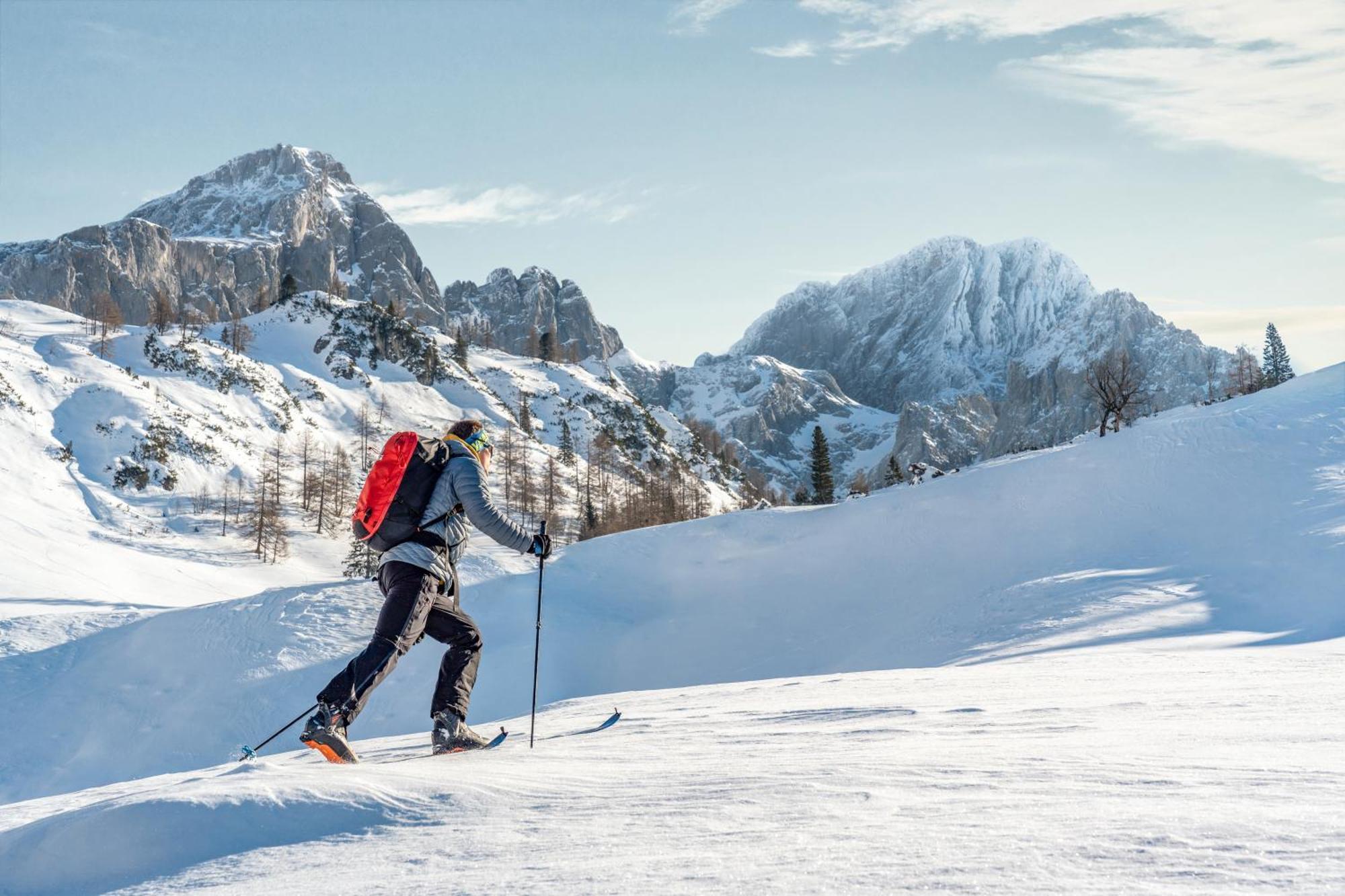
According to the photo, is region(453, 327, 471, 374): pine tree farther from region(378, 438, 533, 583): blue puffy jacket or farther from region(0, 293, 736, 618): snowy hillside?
region(378, 438, 533, 583): blue puffy jacket

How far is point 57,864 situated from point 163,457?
7269cm

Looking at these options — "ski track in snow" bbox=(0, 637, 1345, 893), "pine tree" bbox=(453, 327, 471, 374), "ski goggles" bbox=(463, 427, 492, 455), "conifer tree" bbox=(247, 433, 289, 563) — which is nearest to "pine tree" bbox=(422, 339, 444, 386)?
"pine tree" bbox=(453, 327, 471, 374)

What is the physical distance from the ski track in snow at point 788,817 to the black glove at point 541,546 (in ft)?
5.28

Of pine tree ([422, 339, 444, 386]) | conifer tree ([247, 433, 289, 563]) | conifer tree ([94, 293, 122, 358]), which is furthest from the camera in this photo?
pine tree ([422, 339, 444, 386])

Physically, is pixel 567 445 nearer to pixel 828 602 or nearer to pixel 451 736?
pixel 828 602

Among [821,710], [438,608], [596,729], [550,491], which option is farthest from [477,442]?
[550,491]

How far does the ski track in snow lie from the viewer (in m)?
2.39

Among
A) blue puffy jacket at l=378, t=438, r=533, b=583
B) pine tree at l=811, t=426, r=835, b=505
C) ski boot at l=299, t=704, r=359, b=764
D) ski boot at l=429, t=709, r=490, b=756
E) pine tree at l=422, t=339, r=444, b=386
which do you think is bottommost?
pine tree at l=811, t=426, r=835, b=505

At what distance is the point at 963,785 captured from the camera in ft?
11.5

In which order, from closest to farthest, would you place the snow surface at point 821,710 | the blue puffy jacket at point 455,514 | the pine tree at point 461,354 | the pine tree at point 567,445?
the snow surface at point 821,710 < the blue puffy jacket at point 455,514 < the pine tree at point 567,445 < the pine tree at point 461,354

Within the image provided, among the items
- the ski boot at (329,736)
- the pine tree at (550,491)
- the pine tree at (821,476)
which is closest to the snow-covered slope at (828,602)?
the ski boot at (329,736)

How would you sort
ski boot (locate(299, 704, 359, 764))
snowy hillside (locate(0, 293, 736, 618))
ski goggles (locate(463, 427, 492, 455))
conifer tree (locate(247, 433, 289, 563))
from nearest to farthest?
ski boot (locate(299, 704, 359, 764)) < ski goggles (locate(463, 427, 492, 455)) < snowy hillside (locate(0, 293, 736, 618)) < conifer tree (locate(247, 433, 289, 563))

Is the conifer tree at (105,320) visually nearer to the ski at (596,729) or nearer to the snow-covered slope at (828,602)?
the snow-covered slope at (828,602)

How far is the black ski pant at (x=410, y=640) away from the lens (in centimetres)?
579
